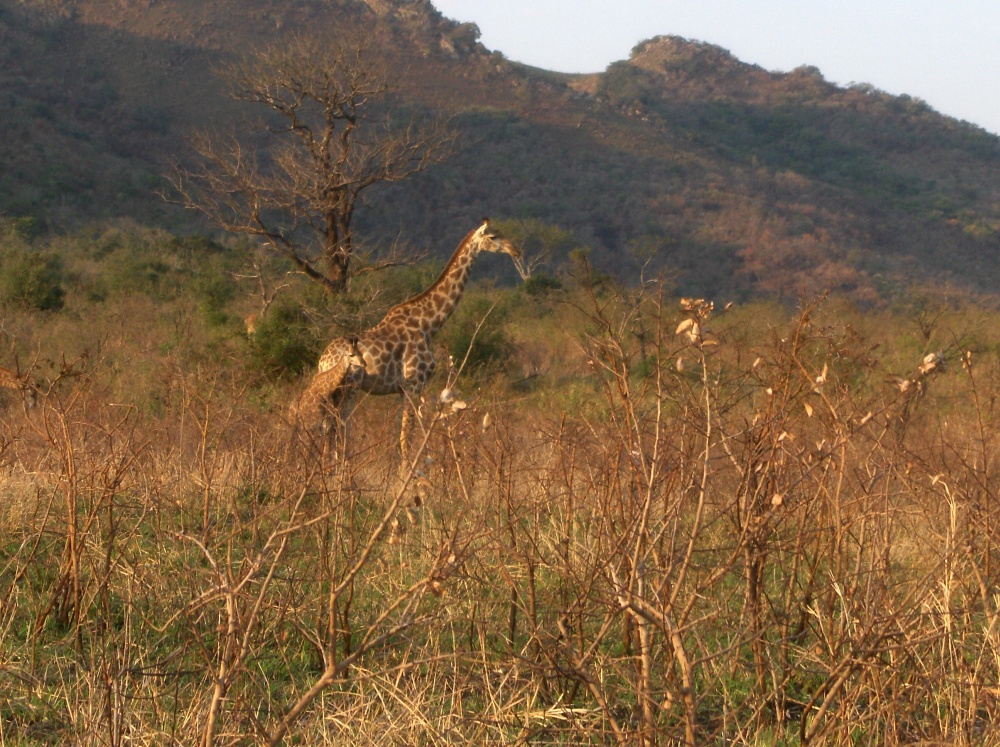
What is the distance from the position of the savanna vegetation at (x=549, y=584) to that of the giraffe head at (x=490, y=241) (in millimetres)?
2288

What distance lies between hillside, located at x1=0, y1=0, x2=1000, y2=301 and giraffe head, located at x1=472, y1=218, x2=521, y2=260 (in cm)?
1408

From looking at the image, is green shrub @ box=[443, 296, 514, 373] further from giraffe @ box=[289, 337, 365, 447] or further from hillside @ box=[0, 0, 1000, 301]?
hillside @ box=[0, 0, 1000, 301]


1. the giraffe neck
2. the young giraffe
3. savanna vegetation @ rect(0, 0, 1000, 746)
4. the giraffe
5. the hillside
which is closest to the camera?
savanna vegetation @ rect(0, 0, 1000, 746)

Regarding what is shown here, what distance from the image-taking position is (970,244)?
34.6m

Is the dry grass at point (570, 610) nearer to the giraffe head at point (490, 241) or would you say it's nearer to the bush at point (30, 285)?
the giraffe head at point (490, 241)

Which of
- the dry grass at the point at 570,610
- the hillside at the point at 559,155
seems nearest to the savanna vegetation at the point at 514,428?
the dry grass at the point at 570,610

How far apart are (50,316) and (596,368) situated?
11.0 meters

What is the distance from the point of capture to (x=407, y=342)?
284 inches

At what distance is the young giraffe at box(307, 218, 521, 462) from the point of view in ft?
22.6

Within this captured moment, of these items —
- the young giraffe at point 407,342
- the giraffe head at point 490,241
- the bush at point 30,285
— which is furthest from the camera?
the bush at point 30,285

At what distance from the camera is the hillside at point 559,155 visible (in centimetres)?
2766

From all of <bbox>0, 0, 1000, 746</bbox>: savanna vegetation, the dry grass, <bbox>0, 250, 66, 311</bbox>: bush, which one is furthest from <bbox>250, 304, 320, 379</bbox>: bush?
the dry grass

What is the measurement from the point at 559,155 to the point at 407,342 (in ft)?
92.7

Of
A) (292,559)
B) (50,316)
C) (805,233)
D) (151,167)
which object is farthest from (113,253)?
(805,233)
